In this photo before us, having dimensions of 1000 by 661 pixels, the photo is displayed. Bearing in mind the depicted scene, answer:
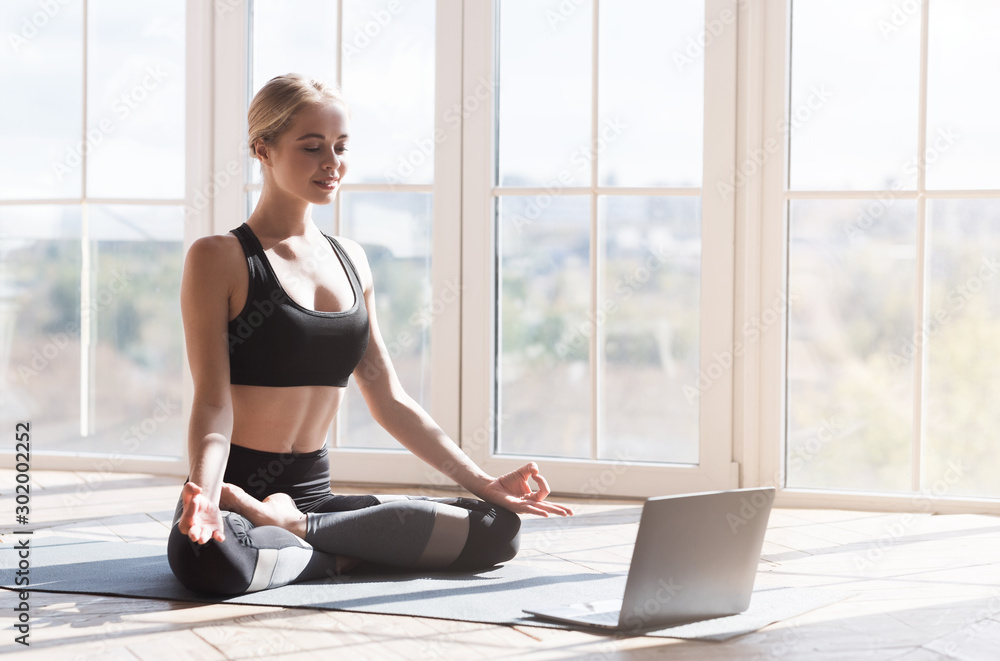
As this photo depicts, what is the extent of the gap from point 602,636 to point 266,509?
682mm

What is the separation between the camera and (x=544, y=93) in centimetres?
322

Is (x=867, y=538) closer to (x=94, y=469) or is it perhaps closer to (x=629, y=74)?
(x=629, y=74)

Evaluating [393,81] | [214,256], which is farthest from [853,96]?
[214,256]

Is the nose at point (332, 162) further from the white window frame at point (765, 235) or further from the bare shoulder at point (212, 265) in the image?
the white window frame at point (765, 235)

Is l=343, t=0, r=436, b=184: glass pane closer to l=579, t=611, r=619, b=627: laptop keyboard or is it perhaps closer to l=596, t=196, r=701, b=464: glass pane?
l=596, t=196, r=701, b=464: glass pane

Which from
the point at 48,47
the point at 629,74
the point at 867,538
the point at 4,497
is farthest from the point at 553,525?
the point at 48,47

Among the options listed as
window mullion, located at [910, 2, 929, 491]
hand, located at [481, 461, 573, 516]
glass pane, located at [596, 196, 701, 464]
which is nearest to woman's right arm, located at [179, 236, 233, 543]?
hand, located at [481, 461, 573, 516]

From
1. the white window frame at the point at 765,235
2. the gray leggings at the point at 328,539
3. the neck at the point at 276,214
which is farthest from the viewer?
the white window frame at the point at 765,235

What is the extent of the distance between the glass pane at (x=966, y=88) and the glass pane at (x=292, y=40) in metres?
1.80

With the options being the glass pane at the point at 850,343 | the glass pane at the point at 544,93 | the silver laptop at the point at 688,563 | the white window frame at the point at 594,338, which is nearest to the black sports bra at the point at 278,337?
the silver laptop at the point at 688,563

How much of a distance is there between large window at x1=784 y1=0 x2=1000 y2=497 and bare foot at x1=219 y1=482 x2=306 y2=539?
5.48ft

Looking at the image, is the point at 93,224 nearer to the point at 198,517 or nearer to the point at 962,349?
the point at 198,517

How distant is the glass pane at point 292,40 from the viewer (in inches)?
132

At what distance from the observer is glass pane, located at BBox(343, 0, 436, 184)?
10.8 feet
